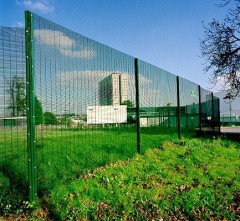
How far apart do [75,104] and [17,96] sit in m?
1.12

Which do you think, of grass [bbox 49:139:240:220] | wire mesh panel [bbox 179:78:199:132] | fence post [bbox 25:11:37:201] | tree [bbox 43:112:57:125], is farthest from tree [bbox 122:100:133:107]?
wire mesh panel [bbox 179:78:199:132]

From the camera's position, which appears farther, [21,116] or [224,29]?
[224,29]

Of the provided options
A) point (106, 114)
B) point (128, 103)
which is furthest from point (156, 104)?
point (106, 114)

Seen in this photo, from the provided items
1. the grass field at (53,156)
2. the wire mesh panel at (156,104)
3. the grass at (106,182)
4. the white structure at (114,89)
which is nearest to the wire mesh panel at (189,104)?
the wire mesh panel at (156,104)

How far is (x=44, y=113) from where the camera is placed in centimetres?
463

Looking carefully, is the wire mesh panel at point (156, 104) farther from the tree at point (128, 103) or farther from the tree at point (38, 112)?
the tree at point (38, 112)

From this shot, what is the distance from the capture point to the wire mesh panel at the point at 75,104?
183 inches

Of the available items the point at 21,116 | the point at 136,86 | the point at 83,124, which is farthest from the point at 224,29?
the point at 21,116

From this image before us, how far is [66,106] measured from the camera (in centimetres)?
512

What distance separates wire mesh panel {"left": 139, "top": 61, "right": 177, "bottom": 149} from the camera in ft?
28.6

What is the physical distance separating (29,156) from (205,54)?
55.8ft

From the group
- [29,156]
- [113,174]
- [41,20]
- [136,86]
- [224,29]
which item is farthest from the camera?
[224,29]

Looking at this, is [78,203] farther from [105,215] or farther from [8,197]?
[8,197]

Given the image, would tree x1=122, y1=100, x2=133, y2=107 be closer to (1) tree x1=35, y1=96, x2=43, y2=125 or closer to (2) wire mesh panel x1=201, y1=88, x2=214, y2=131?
(1) tree x1=35, y1=96, x2=43, y2=125
